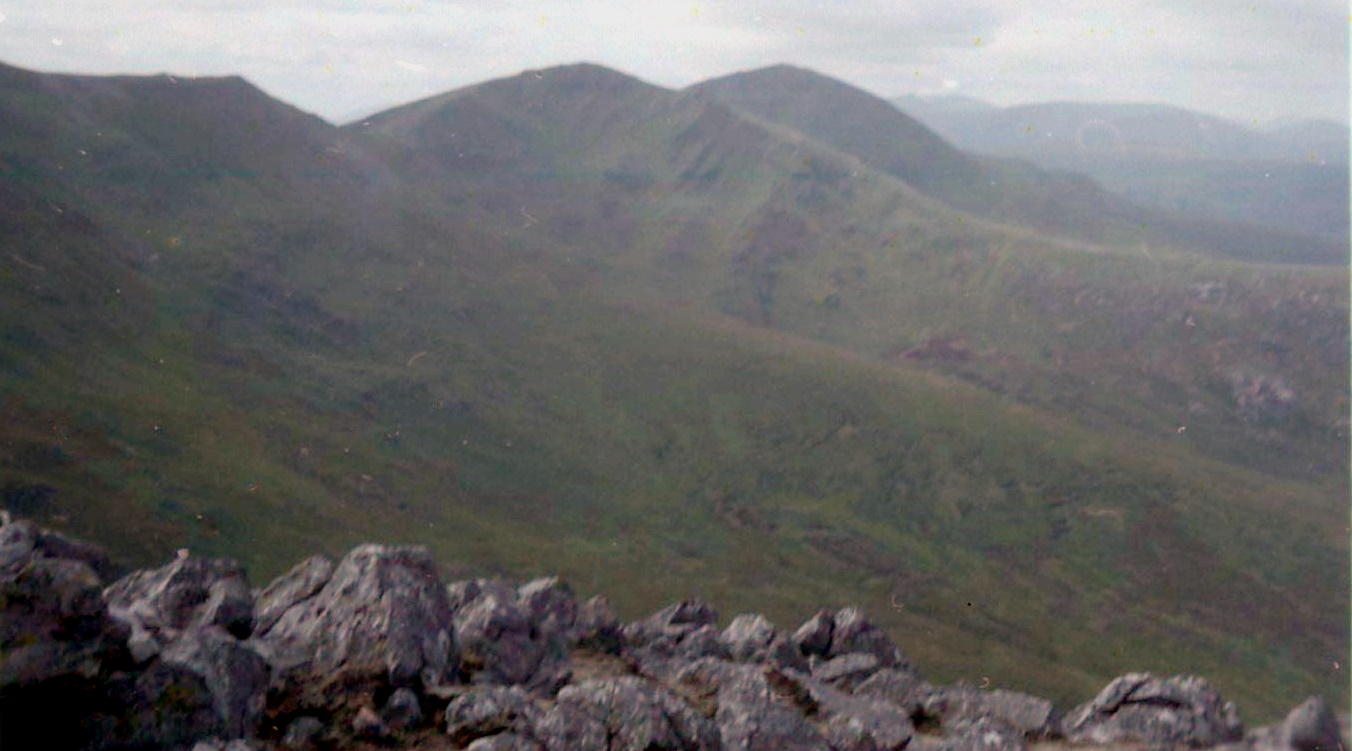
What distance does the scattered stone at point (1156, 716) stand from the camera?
15615 millimetres

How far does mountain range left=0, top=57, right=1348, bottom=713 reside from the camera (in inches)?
2063

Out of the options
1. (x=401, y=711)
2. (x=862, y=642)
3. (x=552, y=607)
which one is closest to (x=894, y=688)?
(x=862, y=642)

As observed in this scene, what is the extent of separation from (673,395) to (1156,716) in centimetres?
6855

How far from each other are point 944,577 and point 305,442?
43.1 m

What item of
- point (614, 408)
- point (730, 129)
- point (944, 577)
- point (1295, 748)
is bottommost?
point (944, 577)

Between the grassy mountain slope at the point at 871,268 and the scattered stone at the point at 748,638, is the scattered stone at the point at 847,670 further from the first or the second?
the grassy mountain slope at the point at 871,268

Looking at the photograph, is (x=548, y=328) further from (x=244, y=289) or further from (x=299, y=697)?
(x=299, y=697)

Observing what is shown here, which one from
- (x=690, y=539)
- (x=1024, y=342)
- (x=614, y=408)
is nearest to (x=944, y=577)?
(x=690, y=539)

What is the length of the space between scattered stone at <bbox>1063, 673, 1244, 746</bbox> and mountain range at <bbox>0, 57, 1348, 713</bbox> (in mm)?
29393

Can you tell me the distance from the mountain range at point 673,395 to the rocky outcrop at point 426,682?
28.6 metres

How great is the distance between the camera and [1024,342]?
110500mm

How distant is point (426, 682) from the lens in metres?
13.1

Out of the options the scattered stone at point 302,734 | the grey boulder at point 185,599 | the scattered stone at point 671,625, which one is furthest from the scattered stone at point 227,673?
the scattered stone at point 671,625

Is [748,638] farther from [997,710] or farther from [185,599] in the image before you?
[185,599]
